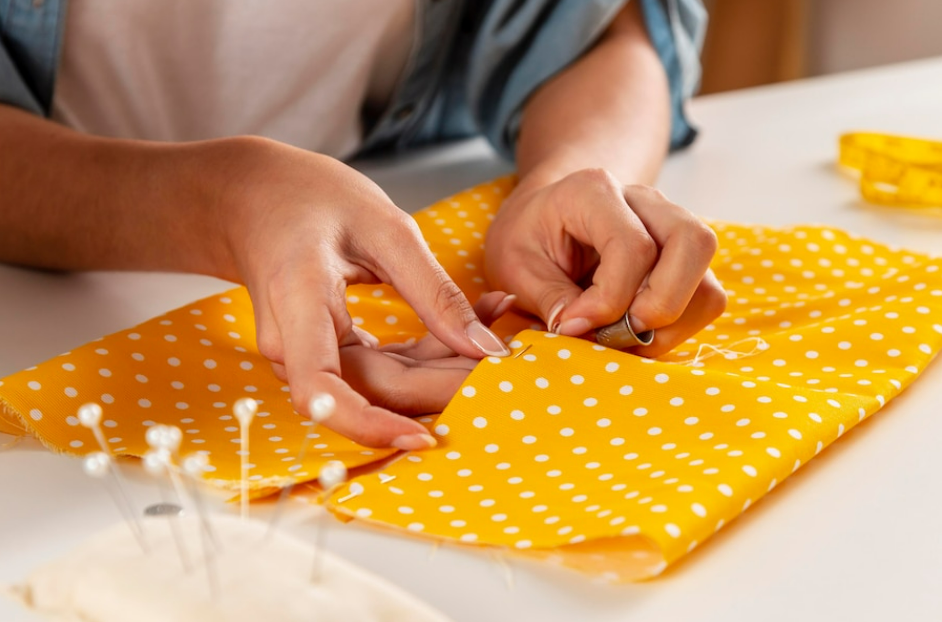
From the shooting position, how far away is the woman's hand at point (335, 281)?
56 centimetres

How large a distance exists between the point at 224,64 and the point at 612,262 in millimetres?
548

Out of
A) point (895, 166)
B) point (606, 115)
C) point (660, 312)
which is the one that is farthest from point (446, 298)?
point (895, 166)

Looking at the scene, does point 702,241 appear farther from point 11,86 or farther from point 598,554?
point 11,86

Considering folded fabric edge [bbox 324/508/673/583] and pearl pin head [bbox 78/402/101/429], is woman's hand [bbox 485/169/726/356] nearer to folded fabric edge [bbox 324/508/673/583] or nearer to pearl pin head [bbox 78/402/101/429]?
folded fabric edge [bbox 324/508/673/583]

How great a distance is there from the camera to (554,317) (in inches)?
26.9

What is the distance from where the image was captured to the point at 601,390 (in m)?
0.59

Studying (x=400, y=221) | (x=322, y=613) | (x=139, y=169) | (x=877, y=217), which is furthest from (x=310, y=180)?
(x=877, y=217)

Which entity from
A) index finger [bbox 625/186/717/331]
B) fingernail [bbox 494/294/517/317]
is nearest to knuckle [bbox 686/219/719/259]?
index finger [bbox 625/186/717/331]

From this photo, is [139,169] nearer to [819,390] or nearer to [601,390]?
[601,390]

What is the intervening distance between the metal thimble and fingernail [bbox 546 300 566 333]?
3cm

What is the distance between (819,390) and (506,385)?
7.4 inches

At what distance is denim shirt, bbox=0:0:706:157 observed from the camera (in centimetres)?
111

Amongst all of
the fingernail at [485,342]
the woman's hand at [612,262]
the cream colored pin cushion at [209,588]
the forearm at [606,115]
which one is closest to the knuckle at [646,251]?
the woman's hand at [612,262]

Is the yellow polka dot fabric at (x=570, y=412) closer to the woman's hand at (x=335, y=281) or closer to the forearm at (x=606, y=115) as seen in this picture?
the woman's hand at (x=335, y=281)
